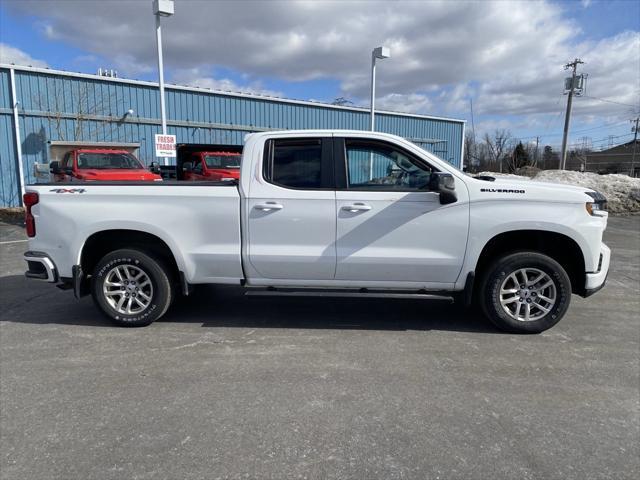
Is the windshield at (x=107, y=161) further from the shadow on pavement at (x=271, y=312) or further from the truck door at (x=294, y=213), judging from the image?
the truck door at (x=294, y=213)

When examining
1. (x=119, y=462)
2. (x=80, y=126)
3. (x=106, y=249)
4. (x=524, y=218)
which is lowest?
(x=119, y=462)

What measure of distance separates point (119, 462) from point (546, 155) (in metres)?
77.8

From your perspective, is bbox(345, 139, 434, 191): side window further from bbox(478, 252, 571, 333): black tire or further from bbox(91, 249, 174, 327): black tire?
bbox(91, 249, 174, 327): black tire

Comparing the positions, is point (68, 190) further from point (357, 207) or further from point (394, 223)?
point (394, 223)

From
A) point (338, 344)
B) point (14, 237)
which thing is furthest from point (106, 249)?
point (14, 237)

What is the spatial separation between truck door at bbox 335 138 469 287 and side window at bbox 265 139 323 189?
22 centimetres

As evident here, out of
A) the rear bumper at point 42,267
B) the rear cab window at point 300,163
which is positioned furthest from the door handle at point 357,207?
the rear bumper at point 42,267

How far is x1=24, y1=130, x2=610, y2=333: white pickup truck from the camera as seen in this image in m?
4.56

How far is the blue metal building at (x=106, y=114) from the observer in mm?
16719

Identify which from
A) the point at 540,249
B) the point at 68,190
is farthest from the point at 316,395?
the point at 68,190

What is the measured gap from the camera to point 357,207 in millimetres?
4570

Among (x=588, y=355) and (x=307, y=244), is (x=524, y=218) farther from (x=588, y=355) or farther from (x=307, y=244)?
(x=307, y=244)

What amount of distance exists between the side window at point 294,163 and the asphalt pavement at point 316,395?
152 cm

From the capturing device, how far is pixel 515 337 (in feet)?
15.4
